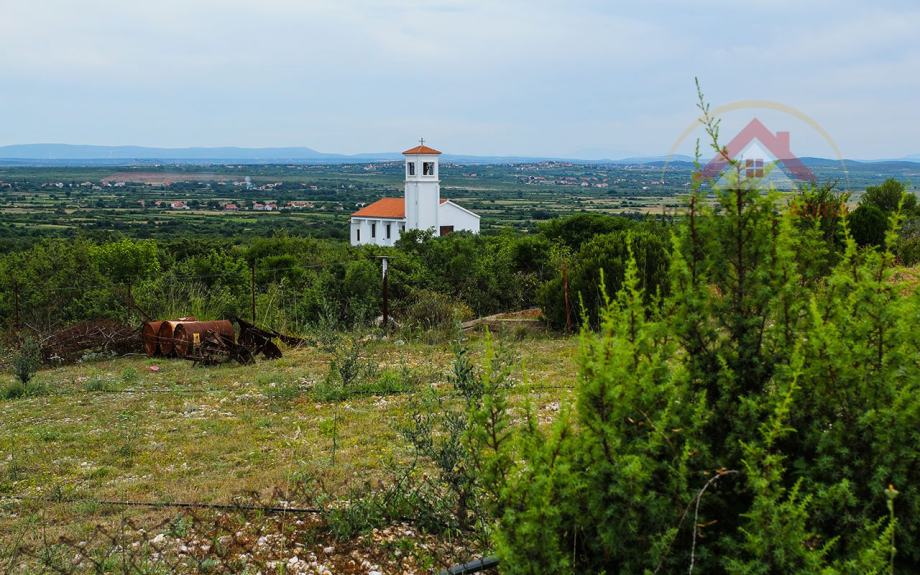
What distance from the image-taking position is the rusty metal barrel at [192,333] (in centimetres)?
1216

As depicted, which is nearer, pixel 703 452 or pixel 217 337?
pixel 703 452

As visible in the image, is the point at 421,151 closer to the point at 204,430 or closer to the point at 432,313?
the point at 432,313

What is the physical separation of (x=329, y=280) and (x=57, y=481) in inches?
421

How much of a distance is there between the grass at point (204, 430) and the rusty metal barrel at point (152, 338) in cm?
116

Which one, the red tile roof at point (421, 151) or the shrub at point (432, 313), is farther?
the red tile roof at point (421, 151)

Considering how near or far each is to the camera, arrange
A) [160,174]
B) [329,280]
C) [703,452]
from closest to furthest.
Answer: [703,452], [329,280], [160,174]

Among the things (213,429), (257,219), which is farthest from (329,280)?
(257,219)

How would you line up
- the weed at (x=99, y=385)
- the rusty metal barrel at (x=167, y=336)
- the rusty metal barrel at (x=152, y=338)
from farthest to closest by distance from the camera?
the rusty metal barrel at (x=152, y=338)
the rusty metal barrel at (x=167, y=336)
the weed at (x=99, y=385)

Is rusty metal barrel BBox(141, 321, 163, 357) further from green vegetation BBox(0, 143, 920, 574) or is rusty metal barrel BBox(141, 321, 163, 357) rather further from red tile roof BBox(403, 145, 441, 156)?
red tile roof BBox(403, 145, 441, 156)

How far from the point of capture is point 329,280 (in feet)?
54.6

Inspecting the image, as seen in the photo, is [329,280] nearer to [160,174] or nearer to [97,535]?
[97,535]

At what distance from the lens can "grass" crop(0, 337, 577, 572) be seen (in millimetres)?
5512

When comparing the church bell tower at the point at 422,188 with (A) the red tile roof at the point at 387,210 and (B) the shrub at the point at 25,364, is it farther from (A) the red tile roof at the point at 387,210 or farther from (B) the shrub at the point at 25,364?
(B) the shrub at the point at 25,364

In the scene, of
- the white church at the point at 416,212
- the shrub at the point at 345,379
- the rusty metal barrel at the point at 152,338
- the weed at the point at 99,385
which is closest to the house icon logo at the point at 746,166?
the shrub at the point at 345,379
